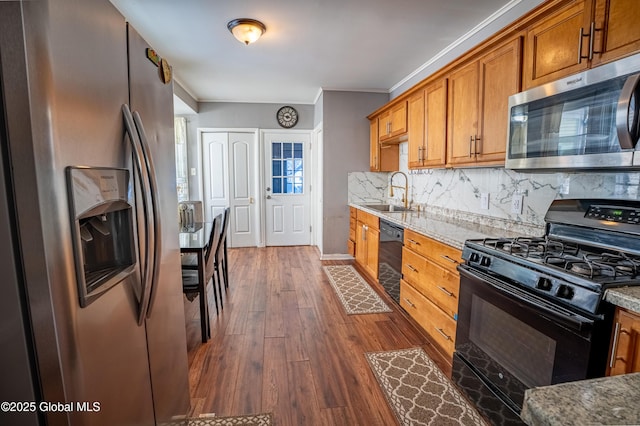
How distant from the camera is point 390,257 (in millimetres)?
3188

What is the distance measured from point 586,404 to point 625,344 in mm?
812

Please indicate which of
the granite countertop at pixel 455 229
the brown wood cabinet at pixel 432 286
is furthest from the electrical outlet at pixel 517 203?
the brown wood cabinet at pixel 432 286

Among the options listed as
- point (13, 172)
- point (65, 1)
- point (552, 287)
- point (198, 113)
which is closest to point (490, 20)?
point (552, 287)

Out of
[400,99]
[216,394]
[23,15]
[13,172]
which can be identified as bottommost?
[216,394]

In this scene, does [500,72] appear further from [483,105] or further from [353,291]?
[353,291]

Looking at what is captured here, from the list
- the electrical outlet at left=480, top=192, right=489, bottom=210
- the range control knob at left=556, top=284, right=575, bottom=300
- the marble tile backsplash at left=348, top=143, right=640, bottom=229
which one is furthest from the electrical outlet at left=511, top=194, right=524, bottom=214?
the range control knob at left=556, top=284, right=575, bottom=300

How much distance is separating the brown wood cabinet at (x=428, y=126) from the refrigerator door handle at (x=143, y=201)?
2.45 metres

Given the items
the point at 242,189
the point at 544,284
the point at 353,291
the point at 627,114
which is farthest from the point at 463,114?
the point at 242,189

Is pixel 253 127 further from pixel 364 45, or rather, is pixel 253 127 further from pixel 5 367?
pixel 5 367

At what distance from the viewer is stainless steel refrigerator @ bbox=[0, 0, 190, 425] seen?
665mm

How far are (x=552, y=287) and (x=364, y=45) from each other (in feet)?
9.16

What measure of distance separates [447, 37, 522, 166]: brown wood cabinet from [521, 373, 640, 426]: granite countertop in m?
1.80

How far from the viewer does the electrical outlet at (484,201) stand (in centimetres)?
266

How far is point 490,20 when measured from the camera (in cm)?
261
